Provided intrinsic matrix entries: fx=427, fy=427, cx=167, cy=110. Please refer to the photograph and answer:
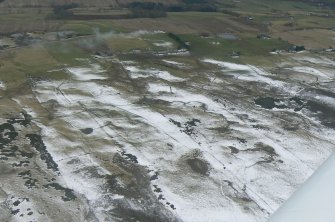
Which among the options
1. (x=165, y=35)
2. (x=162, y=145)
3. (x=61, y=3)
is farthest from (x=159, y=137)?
(x=61, y=3)

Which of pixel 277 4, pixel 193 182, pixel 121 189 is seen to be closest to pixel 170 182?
pixel 193 182

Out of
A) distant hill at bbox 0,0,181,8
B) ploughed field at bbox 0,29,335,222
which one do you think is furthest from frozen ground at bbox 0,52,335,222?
distant hill at bbox 0,0,181,8

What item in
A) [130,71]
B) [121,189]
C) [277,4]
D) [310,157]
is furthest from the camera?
[277,4]

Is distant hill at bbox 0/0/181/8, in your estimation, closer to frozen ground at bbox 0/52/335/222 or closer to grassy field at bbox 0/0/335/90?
grassy field at bbox 0/0/335/90

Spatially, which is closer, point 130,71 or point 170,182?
point 170,182

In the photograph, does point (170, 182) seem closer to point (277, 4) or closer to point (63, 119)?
point (63, 119)
